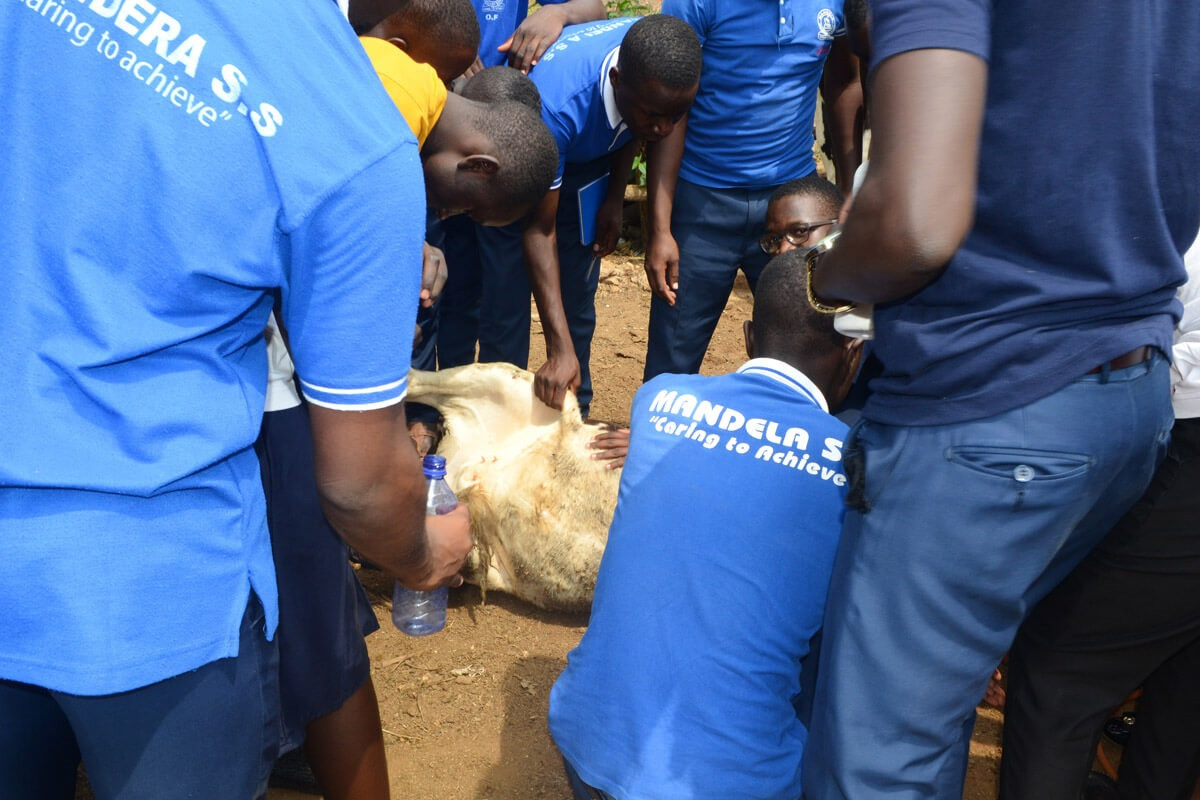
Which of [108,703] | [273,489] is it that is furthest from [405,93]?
[108,703]

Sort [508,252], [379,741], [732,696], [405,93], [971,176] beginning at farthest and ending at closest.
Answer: [508,252]
[405,93]
[379,741]
[732,696]
[971,176]

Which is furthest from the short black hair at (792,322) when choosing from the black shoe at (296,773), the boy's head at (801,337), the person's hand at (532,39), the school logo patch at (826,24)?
the person's hand at (532,39)

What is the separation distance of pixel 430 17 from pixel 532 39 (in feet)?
3.01

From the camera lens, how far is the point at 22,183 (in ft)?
3.73

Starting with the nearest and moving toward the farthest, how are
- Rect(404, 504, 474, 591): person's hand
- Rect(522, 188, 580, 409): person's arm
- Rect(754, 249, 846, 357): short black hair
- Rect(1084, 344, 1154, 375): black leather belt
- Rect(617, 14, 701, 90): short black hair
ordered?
Rect(1084, 344, 1154, 375): black leather belt, Rect(404, 504, 474, 591): person's hand, Rect(754, 249, 846, 357): short black hair, Rect(617, 14, 701, 90): short black hair, Rect(522, 188, 580, 409): person's arm

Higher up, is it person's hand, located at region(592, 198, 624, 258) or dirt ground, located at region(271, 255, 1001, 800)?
person's hand, located at region(592, 198, 624, 258)

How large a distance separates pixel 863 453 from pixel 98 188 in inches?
46.1

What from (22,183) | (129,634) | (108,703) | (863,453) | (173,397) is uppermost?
(22,183)

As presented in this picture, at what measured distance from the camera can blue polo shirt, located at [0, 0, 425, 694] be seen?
113cm

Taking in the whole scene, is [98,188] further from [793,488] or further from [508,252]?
[508,252]

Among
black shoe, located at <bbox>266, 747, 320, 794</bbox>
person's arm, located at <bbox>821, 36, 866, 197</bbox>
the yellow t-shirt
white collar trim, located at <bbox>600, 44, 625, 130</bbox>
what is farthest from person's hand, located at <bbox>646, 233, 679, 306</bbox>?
black shoe, located at <bbox>266, 747, 320, 794</bbox>

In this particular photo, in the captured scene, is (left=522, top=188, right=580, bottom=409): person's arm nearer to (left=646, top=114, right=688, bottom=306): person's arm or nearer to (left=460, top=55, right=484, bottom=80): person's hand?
(left=646, top=114, right=688, bottom=306): person's arm

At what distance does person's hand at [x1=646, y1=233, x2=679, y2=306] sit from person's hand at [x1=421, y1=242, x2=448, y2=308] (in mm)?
1123

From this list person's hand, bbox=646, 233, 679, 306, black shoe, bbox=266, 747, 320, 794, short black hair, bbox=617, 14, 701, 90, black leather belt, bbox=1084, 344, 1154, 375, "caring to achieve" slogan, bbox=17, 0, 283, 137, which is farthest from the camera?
person's hand, bbox=646, 233, 679, 306
